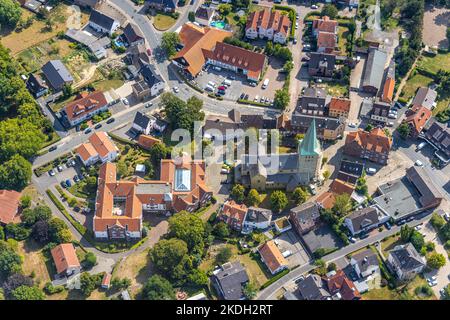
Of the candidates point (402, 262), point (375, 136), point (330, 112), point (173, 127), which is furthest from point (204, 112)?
point (402, 262)

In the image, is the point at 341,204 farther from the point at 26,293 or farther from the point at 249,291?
the point at 26,293

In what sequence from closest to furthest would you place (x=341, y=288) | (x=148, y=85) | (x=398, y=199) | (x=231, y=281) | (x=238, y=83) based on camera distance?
(x=341, y=288) < (x=231, y=281) < (x=398, y=199) < (x=148, y=85) < (x=238, y=83)

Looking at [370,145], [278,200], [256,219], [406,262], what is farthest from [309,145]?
[406,262]

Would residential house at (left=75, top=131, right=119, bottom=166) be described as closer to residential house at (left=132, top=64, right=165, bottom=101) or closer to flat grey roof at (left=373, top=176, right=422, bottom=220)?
residential house at (left=132, top=64, right=165, bottom=101)

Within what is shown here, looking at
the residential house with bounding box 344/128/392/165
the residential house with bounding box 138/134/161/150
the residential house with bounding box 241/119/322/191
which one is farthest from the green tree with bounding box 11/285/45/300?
the residential house with bounding box 344/128/392/165

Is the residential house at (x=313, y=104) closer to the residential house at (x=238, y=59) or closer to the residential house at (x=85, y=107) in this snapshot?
the residential house at (x=238, y=59)
